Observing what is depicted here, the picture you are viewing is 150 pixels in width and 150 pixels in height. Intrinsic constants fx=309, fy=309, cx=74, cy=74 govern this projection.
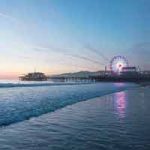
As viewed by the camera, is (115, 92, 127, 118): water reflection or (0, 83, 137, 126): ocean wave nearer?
(0, 83, 137, 126): ocean wave

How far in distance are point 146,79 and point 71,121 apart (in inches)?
7365

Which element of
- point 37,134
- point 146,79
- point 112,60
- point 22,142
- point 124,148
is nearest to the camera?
point 124,148

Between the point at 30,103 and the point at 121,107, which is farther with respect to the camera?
the point at 30,103

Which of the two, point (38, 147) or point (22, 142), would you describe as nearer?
point (38, 147)

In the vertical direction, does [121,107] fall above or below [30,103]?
below

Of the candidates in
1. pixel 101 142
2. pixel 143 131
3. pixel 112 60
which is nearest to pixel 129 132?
pixel 143 131

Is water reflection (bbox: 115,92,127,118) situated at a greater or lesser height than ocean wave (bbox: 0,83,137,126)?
lesser

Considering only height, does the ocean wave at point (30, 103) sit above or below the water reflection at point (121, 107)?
above

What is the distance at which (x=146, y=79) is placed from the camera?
199m

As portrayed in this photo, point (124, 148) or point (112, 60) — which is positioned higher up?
point (112, 60)

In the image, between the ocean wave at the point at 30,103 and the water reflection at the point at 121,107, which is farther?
the water reflection at the point at 121,107

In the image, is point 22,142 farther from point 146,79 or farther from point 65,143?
point 146,79

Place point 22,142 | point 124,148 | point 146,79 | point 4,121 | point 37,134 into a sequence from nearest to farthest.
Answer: point 124,148, point 22,142, point 37,134, point 4,121, point 146,79

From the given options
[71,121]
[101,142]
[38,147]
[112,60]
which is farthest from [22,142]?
[112,60]
